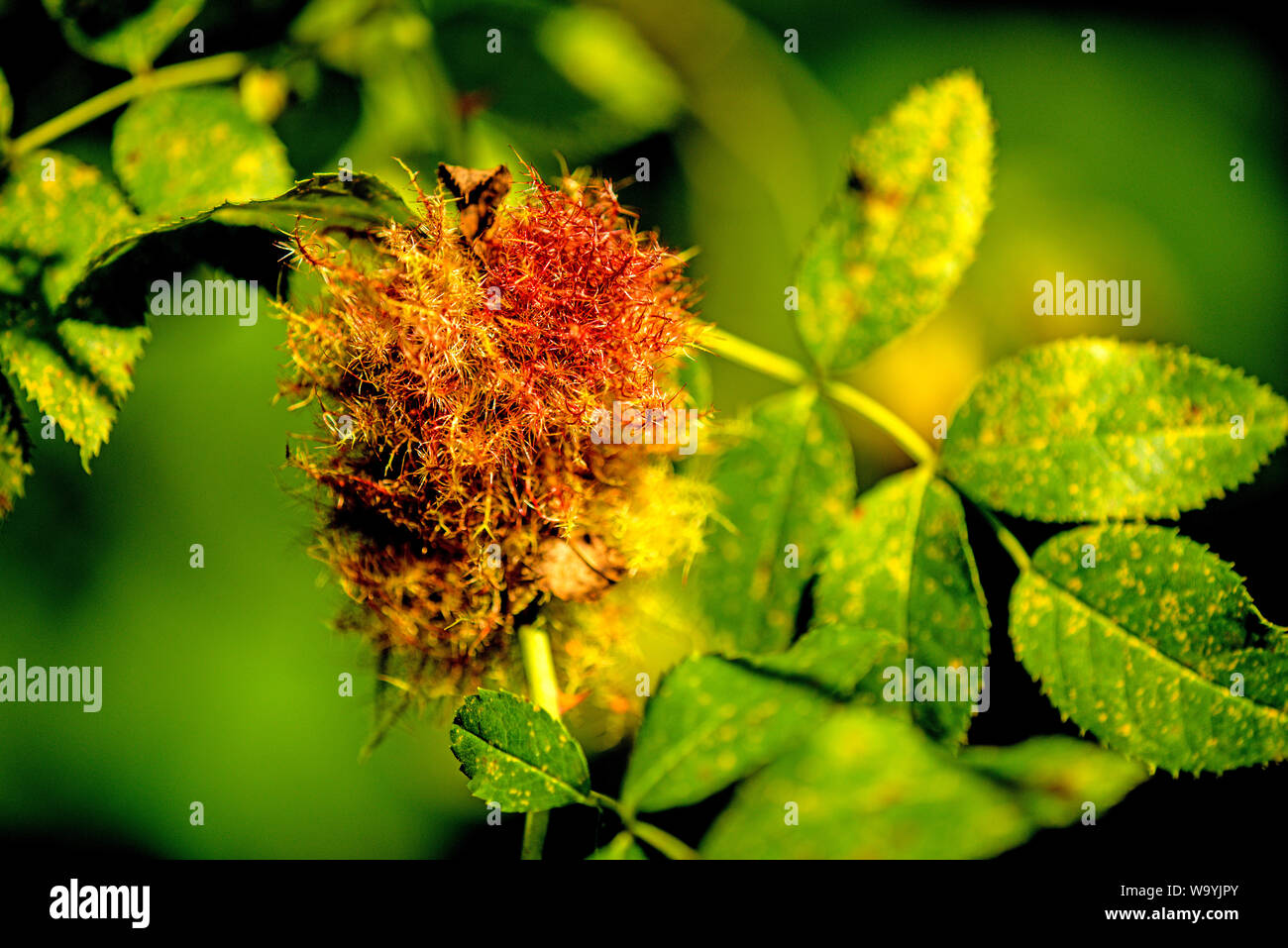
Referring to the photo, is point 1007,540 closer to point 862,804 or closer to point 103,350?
point 862,804

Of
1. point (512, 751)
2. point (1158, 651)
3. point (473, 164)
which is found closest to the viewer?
point (512, 751)

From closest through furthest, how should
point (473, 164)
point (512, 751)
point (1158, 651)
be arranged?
point (512, 751) < point (1158, 651) < point (473, 164)

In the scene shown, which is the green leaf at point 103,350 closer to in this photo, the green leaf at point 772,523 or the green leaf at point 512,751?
the green leaf at point 512,751

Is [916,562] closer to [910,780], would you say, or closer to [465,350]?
[910,780]

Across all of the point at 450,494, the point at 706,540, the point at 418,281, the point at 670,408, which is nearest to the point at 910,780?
the point at 706,540

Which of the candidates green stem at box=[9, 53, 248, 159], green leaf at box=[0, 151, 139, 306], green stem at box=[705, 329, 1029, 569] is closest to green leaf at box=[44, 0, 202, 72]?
green stem at box=[9, 53, 248, 159]

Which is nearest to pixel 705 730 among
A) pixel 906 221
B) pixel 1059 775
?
pixel 1059 775
